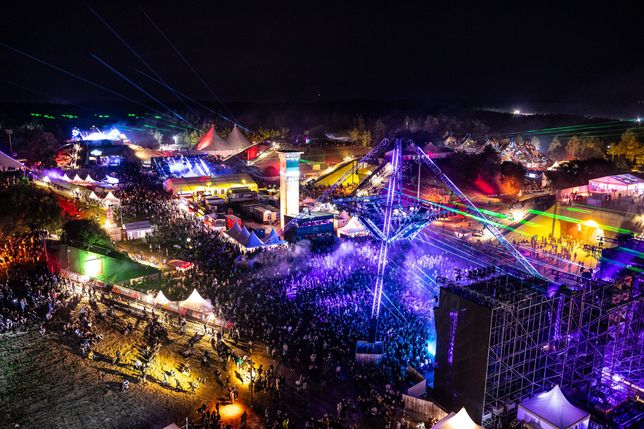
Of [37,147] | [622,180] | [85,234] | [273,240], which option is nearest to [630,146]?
[622,180]

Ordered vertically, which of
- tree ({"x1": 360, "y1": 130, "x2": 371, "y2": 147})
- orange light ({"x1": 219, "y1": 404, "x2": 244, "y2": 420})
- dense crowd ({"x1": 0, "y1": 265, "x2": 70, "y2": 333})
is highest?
tree ({"x1": 360, "y1": 130, "x2": 371, "y2": 147})

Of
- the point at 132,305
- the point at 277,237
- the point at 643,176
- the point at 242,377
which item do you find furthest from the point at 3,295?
the point at 643,176

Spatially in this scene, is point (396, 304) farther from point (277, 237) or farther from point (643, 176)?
point (643, 176)

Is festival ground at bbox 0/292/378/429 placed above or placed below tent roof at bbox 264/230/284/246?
below

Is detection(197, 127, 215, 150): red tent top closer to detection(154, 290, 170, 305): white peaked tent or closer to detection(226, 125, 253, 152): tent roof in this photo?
detection(226, 125, 253, 152): tent roof

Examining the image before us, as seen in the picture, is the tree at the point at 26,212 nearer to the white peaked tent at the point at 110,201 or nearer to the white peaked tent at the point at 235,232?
the white peaked tent at the point at 110,201

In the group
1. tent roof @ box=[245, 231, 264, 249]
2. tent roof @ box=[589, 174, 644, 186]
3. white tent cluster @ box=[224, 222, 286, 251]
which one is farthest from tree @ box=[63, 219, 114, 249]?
tent roof @ box=[589, 174, 644, 186]

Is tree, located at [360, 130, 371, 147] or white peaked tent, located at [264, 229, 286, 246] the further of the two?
tree, located at [360, 130, 371, 147]
